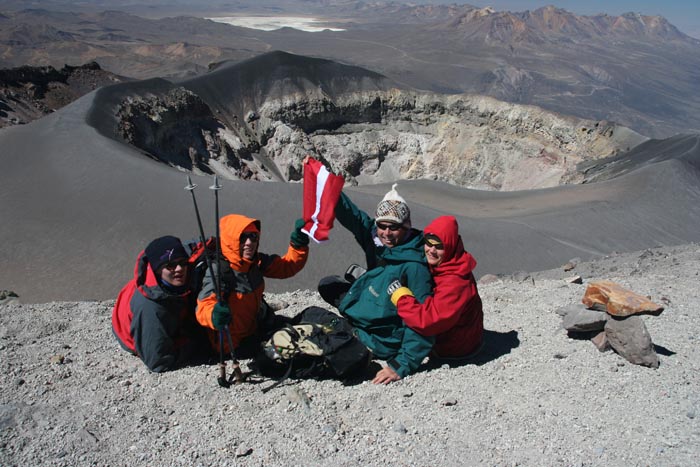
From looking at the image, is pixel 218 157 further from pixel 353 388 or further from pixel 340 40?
pixel 340 40

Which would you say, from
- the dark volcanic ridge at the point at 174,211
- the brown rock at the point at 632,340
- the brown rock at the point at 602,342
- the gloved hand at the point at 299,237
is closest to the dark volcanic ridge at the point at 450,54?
the dark volcanic ridge at the point at 174,211

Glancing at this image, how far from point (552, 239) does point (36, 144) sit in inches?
510

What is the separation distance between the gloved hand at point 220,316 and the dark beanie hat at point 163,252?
430 mm

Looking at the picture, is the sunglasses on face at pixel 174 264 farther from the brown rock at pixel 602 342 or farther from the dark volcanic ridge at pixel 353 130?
the dark volcanic ridge at pixel 353 130

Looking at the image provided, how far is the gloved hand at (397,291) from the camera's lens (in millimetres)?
3541

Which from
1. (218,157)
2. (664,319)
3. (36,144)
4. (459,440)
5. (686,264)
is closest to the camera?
(459,440)

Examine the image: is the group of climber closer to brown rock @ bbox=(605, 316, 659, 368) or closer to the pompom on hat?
the pompom on hat

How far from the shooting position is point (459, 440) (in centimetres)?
312

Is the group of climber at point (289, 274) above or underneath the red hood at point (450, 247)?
underneath

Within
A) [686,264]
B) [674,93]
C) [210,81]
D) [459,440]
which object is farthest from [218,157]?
[674,93]

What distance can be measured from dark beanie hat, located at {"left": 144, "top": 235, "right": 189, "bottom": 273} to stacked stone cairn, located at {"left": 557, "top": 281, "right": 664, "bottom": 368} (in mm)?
3070

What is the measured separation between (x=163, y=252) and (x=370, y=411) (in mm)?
1710

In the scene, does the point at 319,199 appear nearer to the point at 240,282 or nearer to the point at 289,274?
the point at 289,274

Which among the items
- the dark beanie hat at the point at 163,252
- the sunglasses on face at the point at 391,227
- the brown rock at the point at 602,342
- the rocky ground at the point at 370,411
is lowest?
the rocky ground at the point at 370,411
